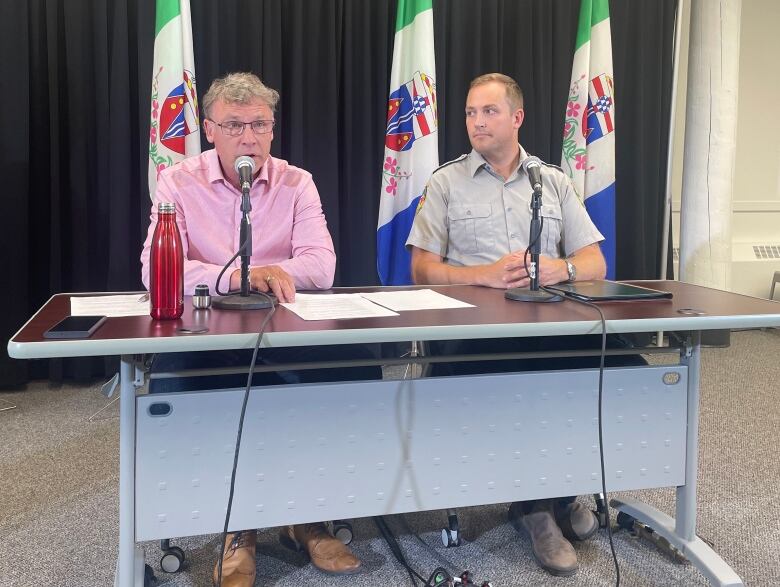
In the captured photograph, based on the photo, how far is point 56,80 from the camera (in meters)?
3.18

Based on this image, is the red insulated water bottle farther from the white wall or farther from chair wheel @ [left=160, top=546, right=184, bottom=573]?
the white wall

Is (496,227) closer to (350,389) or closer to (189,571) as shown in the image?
(350,389)

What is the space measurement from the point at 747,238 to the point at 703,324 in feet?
13.9

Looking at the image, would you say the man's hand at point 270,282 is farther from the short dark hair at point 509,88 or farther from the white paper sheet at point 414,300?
the short dark hair at point 509,88

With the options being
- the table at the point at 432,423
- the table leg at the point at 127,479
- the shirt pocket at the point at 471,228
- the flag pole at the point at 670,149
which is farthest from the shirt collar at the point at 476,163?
the flag pole at the point at 670,149

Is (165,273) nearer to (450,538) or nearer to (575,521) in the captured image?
(450,538)

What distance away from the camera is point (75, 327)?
47.9 inches

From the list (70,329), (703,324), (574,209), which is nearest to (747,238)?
(574,209)

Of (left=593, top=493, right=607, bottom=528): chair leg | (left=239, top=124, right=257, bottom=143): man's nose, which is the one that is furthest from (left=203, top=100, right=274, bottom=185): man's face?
(left=593, top=493, right=607, bottom=528): chair leg

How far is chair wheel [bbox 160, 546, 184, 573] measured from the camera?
5.54ft

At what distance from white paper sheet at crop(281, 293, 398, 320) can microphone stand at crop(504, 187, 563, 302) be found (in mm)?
344

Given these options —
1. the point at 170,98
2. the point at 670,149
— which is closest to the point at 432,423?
the point at 170,98

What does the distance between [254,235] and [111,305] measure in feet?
1.96

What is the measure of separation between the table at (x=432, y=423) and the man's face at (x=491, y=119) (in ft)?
2.19
